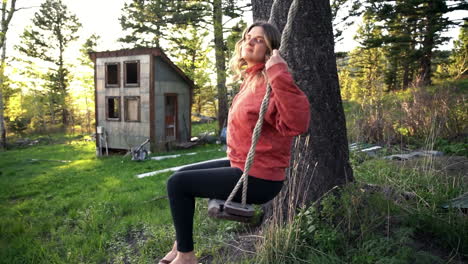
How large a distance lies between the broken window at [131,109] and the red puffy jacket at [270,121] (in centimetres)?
1397

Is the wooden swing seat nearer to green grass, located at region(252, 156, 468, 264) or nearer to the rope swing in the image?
the rope swing

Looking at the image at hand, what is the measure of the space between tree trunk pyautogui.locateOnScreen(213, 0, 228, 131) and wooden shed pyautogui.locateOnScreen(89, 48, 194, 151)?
1740 mm

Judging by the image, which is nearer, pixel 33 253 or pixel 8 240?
pixel 33 253

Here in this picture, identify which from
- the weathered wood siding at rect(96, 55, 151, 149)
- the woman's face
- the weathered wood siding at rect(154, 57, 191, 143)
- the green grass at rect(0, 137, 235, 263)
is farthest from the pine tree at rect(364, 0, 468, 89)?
the woman's face

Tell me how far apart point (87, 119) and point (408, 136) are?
28363 millimetres

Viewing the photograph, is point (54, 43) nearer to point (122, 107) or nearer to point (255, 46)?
point (122, 107)

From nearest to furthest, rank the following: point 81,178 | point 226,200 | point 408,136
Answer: point 226,200
point 408,136
point 81,178

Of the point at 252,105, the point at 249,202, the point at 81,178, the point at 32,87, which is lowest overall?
the point at 81,178

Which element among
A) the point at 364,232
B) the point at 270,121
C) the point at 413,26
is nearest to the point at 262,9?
the point at 270,121

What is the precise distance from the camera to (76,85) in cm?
3077

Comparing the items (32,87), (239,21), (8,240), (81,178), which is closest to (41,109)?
(32,87)

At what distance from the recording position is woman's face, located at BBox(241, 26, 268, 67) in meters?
2.09

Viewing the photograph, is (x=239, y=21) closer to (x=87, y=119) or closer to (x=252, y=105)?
(x=252, y=105)

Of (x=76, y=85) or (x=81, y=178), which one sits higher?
(x=76, y=85)
